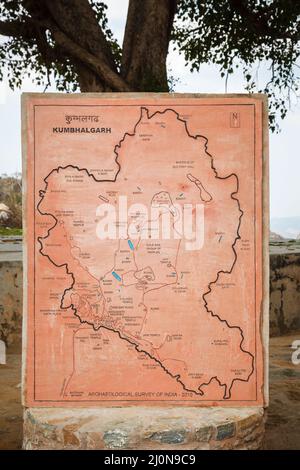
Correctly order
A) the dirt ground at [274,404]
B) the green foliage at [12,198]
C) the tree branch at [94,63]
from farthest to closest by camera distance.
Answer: the green foliage at [12,198] → the tree branch at [94,63] → the dirt ground at [274,404]

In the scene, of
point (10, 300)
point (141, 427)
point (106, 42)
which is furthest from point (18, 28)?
point (141, 427)

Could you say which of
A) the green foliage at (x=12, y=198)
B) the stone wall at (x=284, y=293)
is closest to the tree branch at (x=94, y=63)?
the stone wall at (x=284, y=293)

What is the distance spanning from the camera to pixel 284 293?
272 inches

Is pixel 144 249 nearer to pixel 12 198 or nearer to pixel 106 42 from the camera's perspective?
pixel 106 42

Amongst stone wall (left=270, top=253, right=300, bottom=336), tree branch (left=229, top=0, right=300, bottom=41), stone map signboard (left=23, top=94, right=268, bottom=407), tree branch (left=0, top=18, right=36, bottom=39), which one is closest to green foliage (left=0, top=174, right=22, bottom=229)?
tree branch (left=0, top=18, right=36, bottom=39)

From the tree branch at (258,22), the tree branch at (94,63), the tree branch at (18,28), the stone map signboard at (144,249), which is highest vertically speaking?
the tree branch at (258,22)

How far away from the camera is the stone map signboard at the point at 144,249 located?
3.11m

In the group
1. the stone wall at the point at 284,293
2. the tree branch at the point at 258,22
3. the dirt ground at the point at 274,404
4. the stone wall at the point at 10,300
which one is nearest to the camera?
the dirt ground at the point at 274,404

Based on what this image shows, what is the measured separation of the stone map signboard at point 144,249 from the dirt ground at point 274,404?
0.87m

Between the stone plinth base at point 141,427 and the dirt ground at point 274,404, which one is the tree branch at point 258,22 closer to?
the dirt ground at point 274,404

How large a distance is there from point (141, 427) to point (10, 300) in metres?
3.66

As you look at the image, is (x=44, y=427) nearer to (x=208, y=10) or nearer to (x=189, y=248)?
(x=189, y=248)

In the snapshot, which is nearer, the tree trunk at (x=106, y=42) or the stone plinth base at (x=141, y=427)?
the stone plinth base at (x=141, y=427)

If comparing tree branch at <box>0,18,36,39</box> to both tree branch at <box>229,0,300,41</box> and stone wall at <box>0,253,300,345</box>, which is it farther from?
→ stone wall at <box>0,253,300,345</box>
